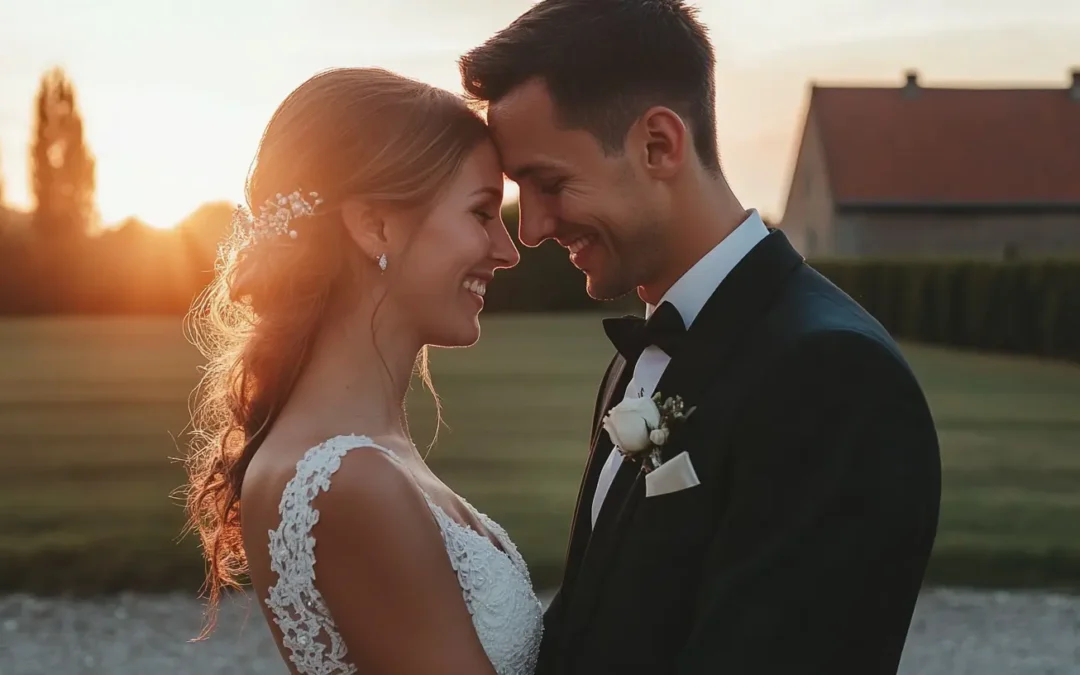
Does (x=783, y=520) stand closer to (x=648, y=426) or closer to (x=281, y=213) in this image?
(x=648, y=426)

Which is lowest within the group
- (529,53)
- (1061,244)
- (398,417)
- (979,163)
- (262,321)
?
(1061,244)

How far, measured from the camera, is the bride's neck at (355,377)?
8.25 feet

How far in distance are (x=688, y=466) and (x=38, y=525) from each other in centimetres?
733

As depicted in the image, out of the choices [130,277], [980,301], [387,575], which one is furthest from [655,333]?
[130,277]

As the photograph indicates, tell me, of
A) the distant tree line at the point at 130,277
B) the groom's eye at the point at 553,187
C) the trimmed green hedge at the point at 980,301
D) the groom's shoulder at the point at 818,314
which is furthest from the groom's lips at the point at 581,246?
the distant tree line at the point at 130,277

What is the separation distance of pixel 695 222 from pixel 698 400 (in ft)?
1.43

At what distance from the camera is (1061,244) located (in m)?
38.8

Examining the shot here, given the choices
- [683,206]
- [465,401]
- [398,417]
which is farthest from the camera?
[465,401]

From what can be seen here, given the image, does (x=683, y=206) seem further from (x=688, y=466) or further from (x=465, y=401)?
(x=465, y=401)

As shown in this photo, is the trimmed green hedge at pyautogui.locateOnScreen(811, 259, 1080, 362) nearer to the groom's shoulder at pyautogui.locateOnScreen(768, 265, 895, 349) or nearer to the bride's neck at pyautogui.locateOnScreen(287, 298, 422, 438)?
the bride's neck at pyautogui.locateOnScreen(287, 298, 422, 438)

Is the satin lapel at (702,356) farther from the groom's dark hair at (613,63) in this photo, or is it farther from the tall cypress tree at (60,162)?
the tall cypress tree at (60,162)

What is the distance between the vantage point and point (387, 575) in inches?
89.0

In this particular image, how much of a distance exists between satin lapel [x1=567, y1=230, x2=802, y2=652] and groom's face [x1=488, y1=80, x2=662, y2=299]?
259 millimetres

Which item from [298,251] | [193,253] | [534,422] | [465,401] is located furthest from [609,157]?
[193,253]
